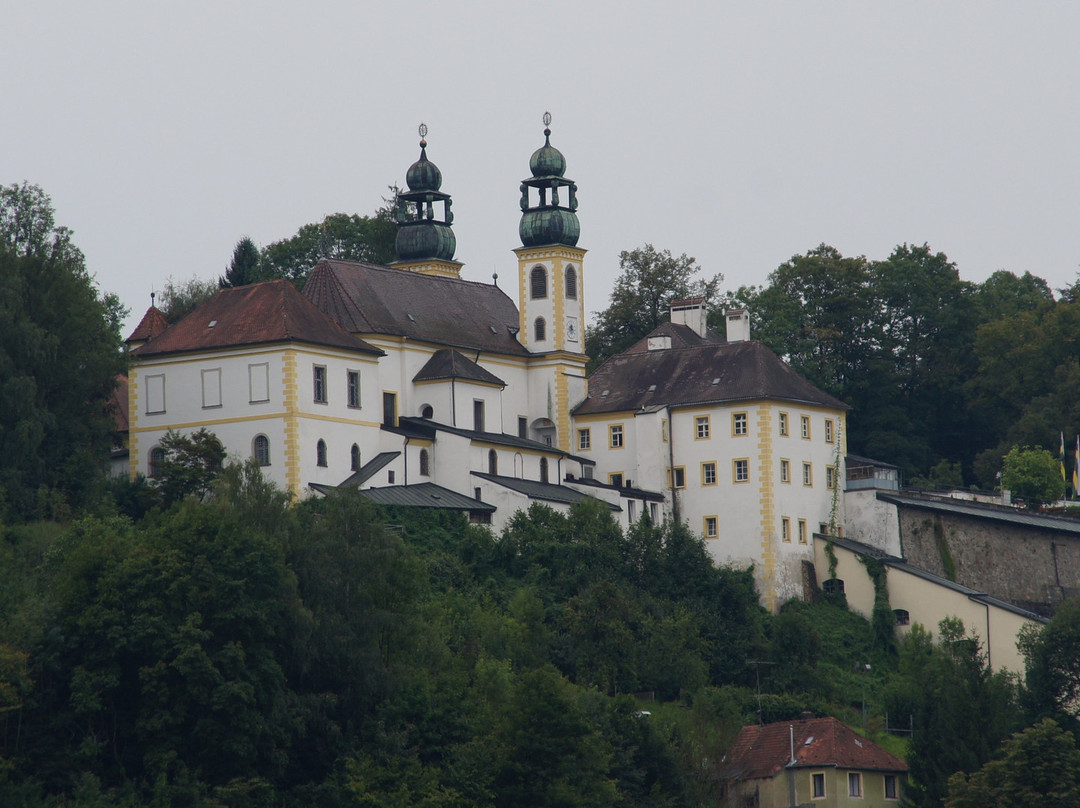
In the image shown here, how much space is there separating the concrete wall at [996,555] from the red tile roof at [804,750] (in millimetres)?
15079

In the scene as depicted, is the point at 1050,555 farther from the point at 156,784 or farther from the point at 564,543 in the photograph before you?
the point at 156,784

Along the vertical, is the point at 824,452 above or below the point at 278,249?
below

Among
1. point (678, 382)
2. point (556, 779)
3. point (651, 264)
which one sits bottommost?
point (556, 779)

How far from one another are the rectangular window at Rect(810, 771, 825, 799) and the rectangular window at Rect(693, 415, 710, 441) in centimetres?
1881

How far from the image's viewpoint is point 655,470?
8312cm

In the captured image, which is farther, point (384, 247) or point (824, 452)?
point (384, 247)

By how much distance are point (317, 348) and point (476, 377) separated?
7355 millimetres

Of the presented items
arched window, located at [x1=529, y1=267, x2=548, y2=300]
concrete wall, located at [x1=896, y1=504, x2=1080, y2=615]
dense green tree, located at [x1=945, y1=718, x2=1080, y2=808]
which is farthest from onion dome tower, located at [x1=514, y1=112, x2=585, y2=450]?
dense green tree, located at [x1=945, y1=718, x2=1080, y2=808]

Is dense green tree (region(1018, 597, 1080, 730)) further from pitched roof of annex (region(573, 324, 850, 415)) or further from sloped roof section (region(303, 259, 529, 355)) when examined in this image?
sloped roof section (region(303, 259, 529, 355))

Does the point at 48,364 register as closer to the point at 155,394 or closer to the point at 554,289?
the point at 155,394

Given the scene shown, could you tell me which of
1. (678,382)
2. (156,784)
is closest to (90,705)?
(156,784)

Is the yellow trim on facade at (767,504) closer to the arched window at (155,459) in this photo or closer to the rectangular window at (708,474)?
the rectangular window at (708,474)

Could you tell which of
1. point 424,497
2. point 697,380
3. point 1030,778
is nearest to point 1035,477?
point 697,380

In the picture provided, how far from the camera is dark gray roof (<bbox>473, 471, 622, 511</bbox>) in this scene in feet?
252
